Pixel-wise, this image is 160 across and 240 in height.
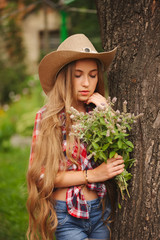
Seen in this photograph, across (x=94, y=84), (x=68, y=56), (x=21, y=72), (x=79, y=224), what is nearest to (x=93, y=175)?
(x=79, y=224)

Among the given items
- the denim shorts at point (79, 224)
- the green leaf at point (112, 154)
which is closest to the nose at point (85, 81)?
the green leaf at point (112, 154)

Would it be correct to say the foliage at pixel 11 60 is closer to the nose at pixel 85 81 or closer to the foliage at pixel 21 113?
the foliage at pixel 21 113

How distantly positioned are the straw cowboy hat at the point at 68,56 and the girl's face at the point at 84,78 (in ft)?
0.15

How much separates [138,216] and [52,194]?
57cm

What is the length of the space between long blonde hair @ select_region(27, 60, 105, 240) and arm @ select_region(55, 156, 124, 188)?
0.21ft

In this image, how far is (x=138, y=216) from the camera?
2002 mm

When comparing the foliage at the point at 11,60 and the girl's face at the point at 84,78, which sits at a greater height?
the foliage at the point at 11,60

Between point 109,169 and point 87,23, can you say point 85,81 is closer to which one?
point 109,169

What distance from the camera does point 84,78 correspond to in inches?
82.9

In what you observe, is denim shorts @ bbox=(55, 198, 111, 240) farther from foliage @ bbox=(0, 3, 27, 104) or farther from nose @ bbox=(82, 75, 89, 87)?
foliage @ bbox=(0, 3, 27, 104)

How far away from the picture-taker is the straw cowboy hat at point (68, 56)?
206cm

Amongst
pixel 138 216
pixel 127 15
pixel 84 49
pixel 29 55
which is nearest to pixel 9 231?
pixel 138 216

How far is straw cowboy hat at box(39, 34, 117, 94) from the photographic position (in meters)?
2.06

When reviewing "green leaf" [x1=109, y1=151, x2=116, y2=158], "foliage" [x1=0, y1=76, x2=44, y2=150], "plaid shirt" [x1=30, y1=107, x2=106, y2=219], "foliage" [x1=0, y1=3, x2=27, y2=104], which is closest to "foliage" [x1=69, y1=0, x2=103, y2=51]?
"foliage" [x1=0, y1=76, x2=44, y2=150]
